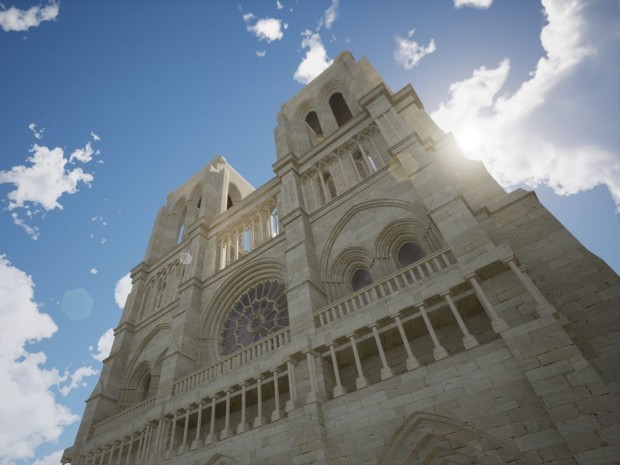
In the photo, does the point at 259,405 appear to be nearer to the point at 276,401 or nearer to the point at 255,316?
the point at 276,401

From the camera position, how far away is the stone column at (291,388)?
378 inches

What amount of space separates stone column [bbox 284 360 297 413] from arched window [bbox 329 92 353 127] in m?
17.0

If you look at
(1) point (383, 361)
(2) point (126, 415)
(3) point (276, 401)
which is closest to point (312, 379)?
(3) point (276, 401)

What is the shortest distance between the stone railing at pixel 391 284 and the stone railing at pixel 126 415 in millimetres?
8293

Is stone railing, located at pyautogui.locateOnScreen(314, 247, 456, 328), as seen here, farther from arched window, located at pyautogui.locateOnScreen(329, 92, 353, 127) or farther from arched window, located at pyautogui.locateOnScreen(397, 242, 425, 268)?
arched window, located at pyautogui.locateOnScreen(329, 92, 353, 127)

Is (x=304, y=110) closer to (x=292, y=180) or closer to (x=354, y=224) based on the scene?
(x=292, y=180)

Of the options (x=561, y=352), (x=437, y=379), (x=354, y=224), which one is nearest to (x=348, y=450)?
(x=437, y=379)

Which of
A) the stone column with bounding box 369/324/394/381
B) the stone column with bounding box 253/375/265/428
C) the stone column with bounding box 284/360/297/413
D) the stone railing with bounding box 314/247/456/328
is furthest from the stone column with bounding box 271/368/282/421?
the stone column with bounding box 369/324/394/381

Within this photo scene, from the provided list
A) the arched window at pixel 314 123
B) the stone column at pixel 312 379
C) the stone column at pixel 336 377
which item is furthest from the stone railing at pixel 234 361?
the arched window at pixel 314 123

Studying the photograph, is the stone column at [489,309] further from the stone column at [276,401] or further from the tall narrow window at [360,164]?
the tall narrow window at [360,164]

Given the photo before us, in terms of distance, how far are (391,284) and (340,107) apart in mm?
16362

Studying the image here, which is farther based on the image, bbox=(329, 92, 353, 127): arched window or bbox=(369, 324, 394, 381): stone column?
bbox=(329, 92, 353, 127): arched window

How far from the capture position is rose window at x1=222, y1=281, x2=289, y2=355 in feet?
48.7

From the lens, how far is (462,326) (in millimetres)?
8141
